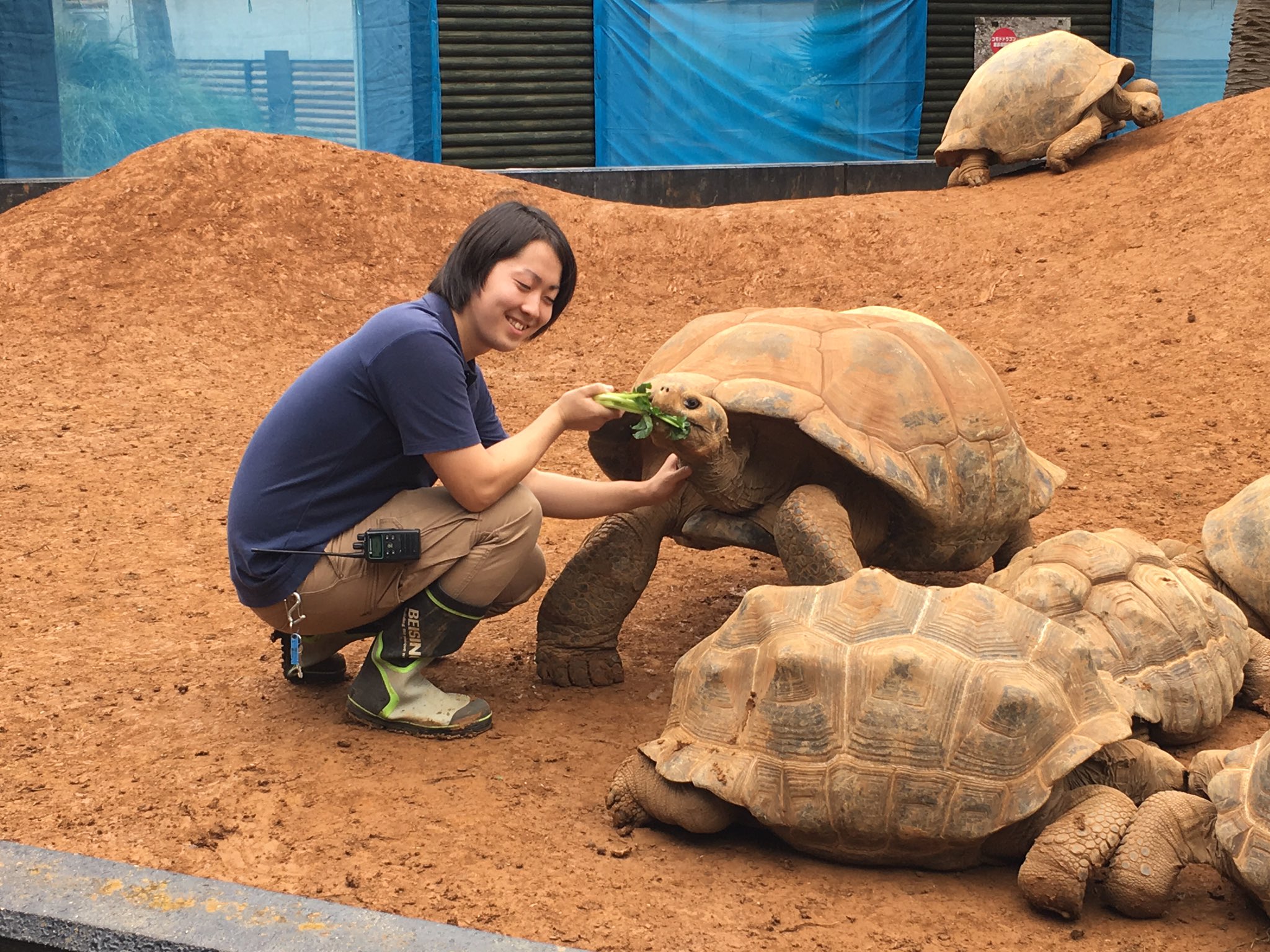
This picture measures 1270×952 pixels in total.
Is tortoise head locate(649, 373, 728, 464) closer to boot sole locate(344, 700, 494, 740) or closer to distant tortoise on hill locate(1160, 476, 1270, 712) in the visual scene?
boot sole locate(344, 700, 494, 740)

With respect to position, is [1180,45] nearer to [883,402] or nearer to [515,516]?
[883,402]

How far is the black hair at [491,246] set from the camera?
303 cm

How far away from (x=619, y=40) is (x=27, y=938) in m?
11.8

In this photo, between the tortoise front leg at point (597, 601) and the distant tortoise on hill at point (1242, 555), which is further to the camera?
the distant tortoise on hill at point (1242, 555)

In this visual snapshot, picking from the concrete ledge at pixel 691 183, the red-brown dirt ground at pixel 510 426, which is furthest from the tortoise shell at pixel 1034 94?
the concrete ledge at pixel 691 183

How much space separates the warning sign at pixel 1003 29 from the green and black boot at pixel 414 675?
40.0 feet

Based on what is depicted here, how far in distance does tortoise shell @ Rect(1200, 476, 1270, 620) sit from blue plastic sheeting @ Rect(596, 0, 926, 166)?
358 inches

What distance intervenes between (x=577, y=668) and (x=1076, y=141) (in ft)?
25.0

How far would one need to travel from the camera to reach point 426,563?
3090 mm

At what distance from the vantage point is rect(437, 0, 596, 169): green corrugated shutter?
495 inches

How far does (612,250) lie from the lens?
9.09 m

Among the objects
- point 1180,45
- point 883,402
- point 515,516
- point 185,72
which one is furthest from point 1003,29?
point 515,516

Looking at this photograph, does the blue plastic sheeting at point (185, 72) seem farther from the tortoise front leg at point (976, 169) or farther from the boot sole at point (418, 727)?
the boot sole at point (418, 727)

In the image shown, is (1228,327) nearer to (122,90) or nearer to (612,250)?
(612,250)
